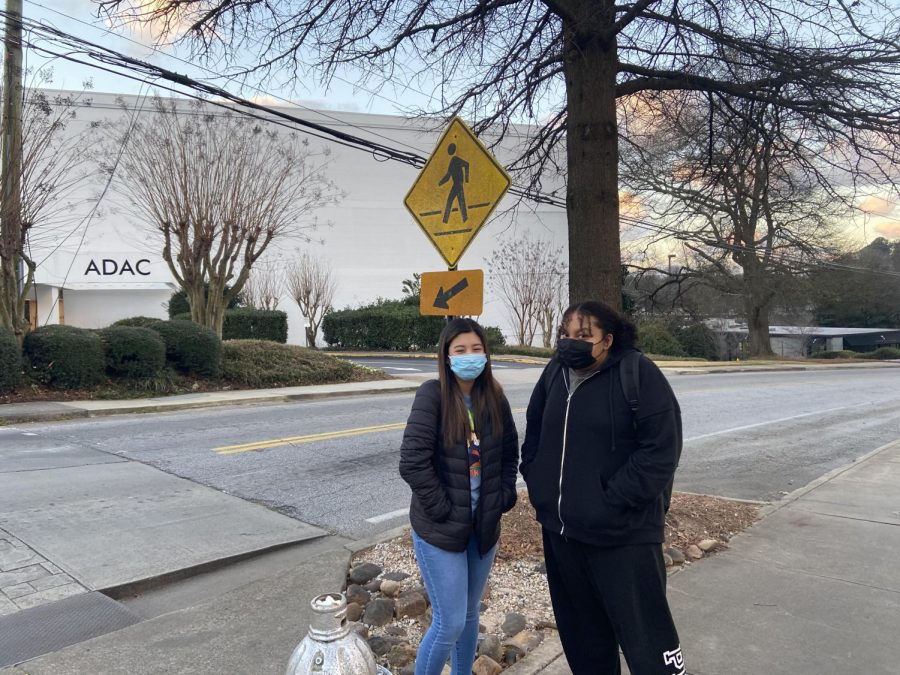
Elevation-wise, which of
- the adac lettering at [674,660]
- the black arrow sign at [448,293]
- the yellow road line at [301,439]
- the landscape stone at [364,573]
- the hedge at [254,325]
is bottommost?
the landscape stone at [364,573]

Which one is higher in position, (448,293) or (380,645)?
(448,293)

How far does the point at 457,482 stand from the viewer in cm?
294

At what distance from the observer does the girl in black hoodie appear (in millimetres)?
2611

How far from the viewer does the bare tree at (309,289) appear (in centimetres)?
3406

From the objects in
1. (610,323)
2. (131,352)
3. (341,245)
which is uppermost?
(341,245)

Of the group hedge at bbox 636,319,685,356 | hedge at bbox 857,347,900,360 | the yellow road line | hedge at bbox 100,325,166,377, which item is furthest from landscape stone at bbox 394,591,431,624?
hedge at bbox 857,347,900,360

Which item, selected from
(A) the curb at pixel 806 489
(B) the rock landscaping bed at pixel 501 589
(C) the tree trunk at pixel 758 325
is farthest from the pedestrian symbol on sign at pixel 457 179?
(C) the tree trunk at pixel 758 325

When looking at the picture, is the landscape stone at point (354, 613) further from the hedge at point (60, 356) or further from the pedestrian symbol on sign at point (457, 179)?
the hedge at point (60, 356)

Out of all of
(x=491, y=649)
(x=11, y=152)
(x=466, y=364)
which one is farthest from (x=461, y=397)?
(x=11, y=152)

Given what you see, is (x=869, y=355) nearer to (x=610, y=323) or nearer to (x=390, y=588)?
(x=390, y=588)

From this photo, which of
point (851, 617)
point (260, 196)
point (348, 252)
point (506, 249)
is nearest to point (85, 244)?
point (348, 252)

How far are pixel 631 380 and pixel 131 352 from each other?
1436 centimetres

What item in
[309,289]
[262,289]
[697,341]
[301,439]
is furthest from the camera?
[697,341]

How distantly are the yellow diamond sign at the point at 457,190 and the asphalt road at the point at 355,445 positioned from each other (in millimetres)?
2683
